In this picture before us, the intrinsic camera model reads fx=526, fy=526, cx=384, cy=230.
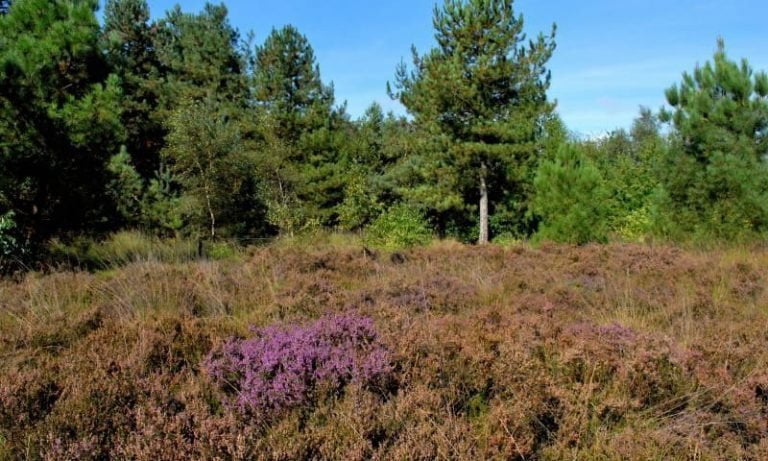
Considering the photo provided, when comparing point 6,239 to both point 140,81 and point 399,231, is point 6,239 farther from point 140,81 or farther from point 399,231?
point 140,81

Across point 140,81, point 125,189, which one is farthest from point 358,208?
point 140,81

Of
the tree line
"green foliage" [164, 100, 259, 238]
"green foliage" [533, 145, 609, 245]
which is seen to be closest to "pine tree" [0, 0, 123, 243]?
the tree line

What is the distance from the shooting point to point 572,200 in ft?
41.2

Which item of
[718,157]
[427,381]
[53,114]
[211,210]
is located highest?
[53,114]

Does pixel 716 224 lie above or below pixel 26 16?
below

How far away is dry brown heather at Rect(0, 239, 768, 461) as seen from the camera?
2.32m

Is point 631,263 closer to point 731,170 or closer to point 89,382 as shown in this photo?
point 731,170

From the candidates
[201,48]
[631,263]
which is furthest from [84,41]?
[201,48]

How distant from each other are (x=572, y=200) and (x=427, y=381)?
10.8 metres

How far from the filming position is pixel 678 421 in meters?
2.60

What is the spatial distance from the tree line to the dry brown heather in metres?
4.43

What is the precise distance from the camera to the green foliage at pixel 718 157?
9344 millimetres

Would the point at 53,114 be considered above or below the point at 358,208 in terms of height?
above

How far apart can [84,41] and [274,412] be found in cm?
804
